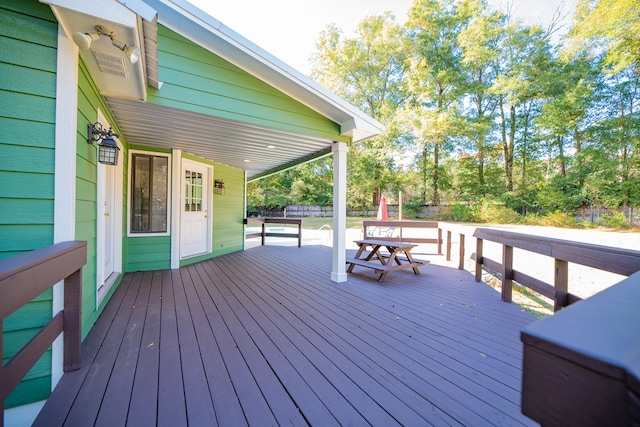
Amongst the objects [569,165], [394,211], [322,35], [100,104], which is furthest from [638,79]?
[100,104]

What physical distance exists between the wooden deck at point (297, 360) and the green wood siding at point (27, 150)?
0.40m

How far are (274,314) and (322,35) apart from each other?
20279mm

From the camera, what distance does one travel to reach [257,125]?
3285 mm

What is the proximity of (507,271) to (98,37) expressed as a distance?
14.0 feet

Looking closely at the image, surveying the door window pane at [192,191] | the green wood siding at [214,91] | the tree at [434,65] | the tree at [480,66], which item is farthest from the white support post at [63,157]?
the tree at [480,66]

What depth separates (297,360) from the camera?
1.96 meters

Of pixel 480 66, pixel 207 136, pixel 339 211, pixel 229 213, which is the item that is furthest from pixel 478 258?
pixel 480 66

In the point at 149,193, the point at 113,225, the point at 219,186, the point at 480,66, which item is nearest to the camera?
the point at 113,225

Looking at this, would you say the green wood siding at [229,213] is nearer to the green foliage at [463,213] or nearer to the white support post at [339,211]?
the white support post at [339,211]

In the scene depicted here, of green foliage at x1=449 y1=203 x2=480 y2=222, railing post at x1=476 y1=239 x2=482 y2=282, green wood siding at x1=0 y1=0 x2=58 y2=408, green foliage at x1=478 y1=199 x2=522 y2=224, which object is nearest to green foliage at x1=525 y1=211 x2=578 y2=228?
green foliage at x1=478 y1=199 x2=522 y2=224

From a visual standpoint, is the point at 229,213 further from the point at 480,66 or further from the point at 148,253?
the point at 480,66

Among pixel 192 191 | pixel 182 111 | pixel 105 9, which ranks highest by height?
pixel 105 9

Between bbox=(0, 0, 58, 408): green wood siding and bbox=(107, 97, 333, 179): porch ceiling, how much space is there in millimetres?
1083

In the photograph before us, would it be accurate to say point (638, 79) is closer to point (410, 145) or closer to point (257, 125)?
point (410, 145)
